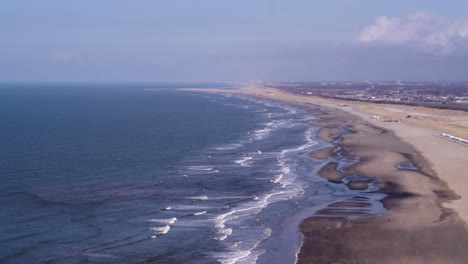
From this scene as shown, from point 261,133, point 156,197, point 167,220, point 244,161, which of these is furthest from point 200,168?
point 261,133

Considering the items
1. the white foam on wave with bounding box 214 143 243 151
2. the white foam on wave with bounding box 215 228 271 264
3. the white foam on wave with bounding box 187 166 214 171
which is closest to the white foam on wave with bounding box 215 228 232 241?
the white foam on wave with bounding box 215 228 271 264

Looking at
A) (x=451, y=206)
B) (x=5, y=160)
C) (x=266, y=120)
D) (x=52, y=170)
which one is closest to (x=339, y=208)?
(x=451, y=206)

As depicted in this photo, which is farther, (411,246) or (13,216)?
(13,216)

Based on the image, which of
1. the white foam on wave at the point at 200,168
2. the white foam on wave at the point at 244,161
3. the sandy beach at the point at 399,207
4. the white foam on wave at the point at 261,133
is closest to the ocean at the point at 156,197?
the white foam on wave at the point at 244,161

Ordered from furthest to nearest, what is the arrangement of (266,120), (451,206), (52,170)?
(266,120) → (52,170) → (451,206)

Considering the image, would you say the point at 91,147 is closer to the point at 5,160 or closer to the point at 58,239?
the point at 5,160

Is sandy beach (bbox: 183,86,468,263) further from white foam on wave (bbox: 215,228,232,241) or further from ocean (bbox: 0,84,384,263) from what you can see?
white foam on wave (bbox: 215,228,232,241)
